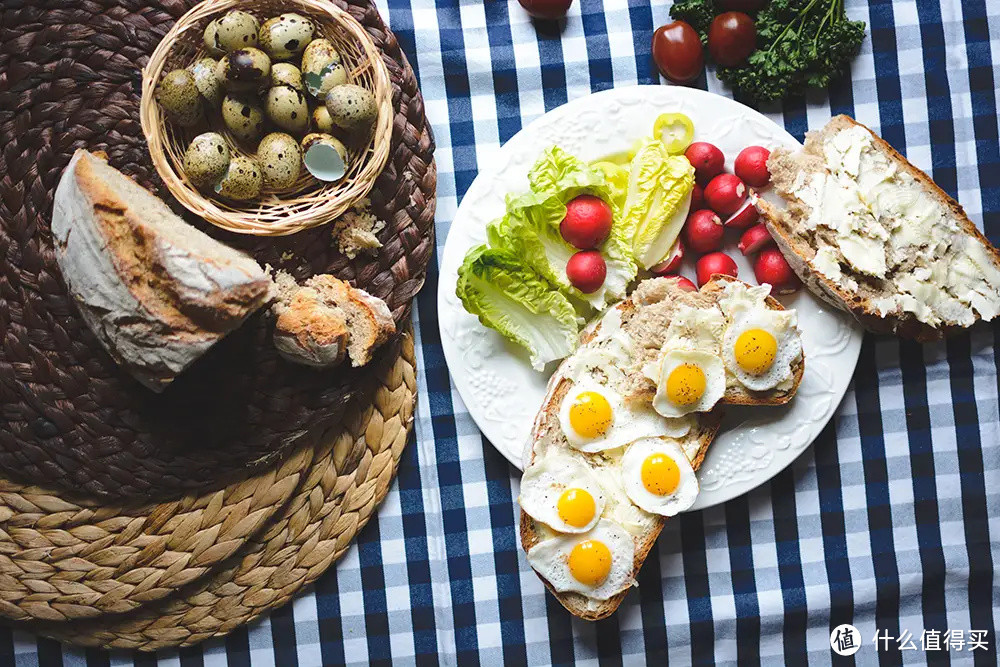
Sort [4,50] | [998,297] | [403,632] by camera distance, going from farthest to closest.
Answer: [403,632], [998,297], [4,50]

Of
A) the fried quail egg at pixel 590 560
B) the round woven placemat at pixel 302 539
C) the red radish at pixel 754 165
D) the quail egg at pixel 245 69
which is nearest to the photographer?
the quail egg at pixel 245 69

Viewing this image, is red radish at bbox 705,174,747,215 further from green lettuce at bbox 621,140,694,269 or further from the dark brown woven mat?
the dark brown woven mat

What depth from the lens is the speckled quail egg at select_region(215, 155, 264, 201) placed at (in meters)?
2.53

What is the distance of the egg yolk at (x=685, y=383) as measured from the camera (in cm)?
262

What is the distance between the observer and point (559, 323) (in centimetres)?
281

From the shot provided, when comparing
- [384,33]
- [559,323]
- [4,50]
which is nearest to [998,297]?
[559,323]

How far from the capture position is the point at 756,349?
2.64 m

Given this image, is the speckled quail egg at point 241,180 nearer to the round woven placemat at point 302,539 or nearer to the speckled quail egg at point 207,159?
the speckled quail egg at point 207,159

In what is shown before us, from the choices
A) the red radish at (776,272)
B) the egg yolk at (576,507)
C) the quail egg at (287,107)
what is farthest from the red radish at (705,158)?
the quail egg at (287,107)

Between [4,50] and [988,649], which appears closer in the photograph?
[4,50]

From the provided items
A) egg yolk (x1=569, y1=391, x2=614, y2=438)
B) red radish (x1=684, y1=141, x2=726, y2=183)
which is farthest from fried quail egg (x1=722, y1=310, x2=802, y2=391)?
red radish (x1=684, y1=141, x2=726, y2=183)

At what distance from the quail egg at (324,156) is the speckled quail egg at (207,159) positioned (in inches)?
10.3

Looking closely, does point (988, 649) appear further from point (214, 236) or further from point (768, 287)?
point (214, 236)

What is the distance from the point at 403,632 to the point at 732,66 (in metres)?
2.57
